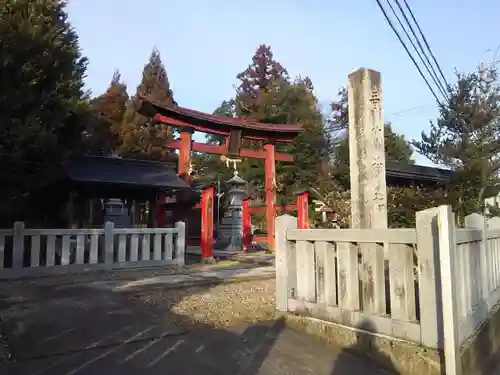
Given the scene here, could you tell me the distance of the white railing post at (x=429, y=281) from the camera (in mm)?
3928

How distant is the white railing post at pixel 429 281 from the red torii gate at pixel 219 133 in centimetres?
923

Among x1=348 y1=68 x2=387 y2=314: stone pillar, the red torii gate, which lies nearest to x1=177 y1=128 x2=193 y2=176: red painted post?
the red torii gate

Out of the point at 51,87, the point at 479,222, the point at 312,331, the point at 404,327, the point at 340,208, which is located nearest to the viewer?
the point at 404,327

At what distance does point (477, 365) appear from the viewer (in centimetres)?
475

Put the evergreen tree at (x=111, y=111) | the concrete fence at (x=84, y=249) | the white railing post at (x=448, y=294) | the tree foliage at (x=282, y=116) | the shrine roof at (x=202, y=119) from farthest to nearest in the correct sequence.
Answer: the tree foliage at (x=282, y=116) → the evergreen tree at (x=111, y=111) → the shrine roof at (x=202, y=119) → the concrete fence at (x=84, y=249) → the white railing post at (x=448, y=294)

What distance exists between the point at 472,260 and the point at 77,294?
5209 mm

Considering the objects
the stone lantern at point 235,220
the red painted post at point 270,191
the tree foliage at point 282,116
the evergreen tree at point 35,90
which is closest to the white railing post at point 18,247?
the evergreen tree at point 35,90

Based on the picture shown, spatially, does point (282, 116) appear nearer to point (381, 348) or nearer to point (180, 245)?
point (180, 245)

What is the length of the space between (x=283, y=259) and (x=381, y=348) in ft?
5.04

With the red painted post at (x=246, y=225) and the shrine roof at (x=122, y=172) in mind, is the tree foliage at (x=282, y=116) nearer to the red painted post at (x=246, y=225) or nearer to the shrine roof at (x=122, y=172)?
the red painted post at (x=246, y=225)

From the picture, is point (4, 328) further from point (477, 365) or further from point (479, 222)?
point (479, 222)

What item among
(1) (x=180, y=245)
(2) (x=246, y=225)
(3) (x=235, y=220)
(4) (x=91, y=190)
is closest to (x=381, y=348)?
(1) (x=180, y=245)

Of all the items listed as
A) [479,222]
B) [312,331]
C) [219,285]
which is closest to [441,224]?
[312,331]

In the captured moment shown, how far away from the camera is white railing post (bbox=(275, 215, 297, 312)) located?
215 inches
